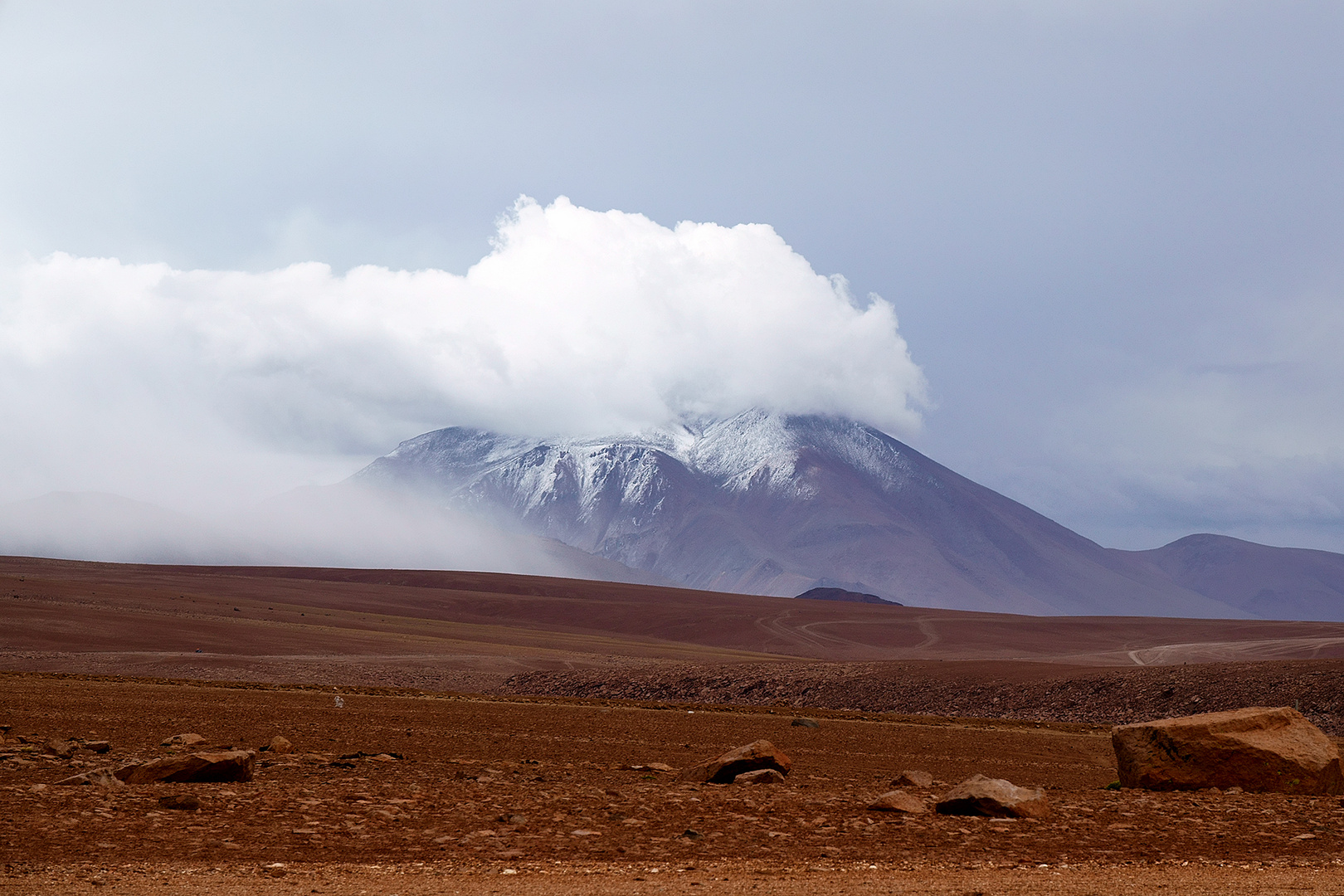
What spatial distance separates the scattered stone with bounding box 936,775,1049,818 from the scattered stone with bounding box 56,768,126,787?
31.4 feet

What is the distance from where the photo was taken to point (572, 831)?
11.2m

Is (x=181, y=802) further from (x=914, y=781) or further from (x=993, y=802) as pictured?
(x=993, y=802)

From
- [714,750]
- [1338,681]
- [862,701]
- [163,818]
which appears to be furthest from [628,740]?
[1338,681]

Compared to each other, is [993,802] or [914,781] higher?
[993,802]

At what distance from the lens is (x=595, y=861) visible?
1005 cm

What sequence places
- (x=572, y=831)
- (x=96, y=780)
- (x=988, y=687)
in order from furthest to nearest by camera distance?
(x=988, y=687) → (x=96, y=780) → (x=572, y=831)

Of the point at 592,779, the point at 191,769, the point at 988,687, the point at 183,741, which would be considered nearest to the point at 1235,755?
the point at 592,779

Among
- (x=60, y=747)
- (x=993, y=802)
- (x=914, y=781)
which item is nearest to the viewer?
(x=993, y=802)

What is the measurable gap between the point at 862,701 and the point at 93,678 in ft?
82.5

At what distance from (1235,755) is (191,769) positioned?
13316 mm

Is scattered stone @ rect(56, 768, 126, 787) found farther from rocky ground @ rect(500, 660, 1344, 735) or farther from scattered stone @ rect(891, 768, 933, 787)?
rocky ground @ rect(500, 660, 1344, 735)

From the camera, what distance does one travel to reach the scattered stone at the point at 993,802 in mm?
12172

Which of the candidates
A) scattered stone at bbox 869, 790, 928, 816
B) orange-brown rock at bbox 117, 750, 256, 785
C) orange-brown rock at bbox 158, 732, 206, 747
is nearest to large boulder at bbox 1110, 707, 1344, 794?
scattered stone at bbox 869, 790, 928, 816

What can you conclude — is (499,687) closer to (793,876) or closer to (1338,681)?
(1338,681)
